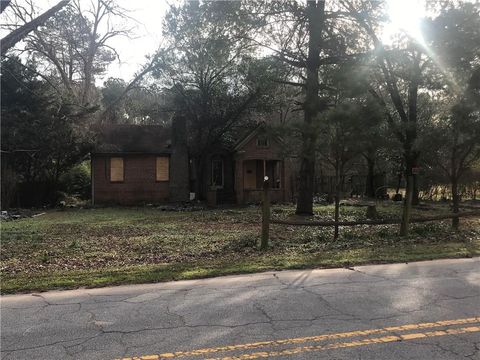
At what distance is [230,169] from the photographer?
32.9m

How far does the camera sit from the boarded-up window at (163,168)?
103ft

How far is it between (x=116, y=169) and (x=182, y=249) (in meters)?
19.8

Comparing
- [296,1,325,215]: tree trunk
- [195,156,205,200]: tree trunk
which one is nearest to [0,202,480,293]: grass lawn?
[296,1,325,215]: tree trunk

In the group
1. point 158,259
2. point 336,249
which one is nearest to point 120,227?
point 158,259

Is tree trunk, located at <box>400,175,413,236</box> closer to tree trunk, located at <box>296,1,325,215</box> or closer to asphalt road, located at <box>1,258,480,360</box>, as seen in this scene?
tree trunk, located at <box>296,1,325,215</box>

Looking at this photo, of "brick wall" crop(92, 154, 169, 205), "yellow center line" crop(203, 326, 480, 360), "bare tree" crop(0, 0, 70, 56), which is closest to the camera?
"yellow center line" crop(203, 326, 480, 360)

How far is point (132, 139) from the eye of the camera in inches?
1266

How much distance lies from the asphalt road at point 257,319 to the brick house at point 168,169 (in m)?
22.3

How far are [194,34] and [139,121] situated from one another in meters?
29.2

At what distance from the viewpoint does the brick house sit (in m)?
30.4

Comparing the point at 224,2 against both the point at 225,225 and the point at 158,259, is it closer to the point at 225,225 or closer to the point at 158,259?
the point at 225,225

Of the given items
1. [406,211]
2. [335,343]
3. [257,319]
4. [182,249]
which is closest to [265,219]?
[182,249]

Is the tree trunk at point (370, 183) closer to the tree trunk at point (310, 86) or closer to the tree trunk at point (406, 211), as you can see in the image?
the tree trunk at point (310, 86)

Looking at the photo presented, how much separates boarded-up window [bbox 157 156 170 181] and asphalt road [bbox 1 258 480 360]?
2335 cm
